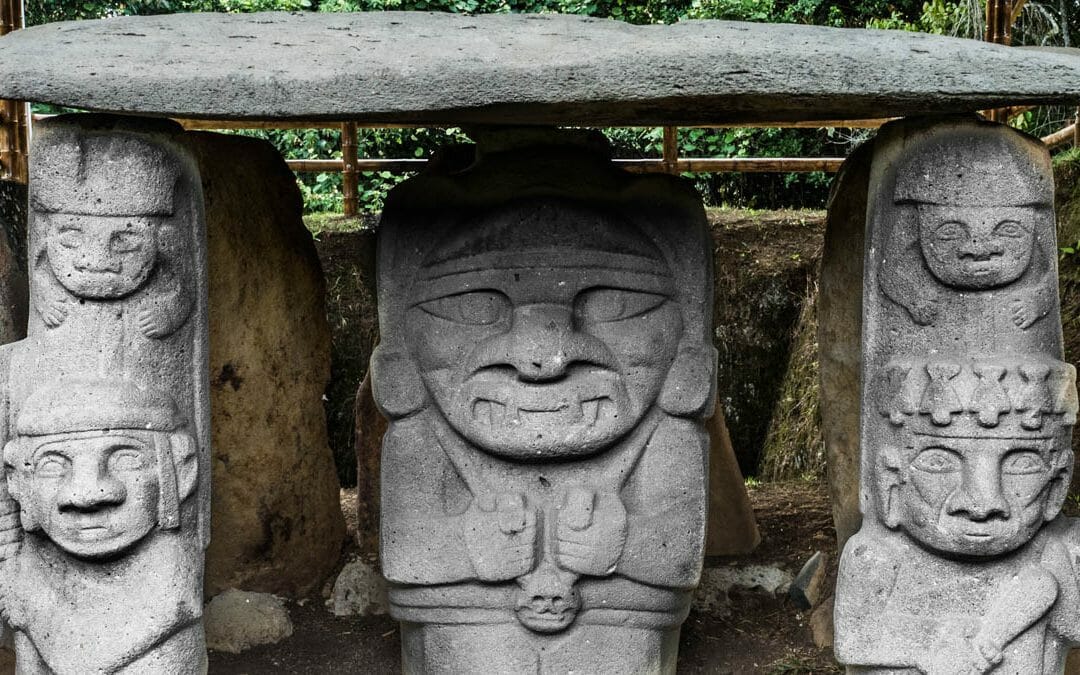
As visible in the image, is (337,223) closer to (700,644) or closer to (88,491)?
(700,644)

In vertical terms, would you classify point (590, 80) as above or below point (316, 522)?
above

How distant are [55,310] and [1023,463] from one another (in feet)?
8.03

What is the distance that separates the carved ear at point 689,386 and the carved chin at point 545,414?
117 millimetres

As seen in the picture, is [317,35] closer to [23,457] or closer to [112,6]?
[23,457]

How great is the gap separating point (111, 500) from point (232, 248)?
1.59 metres

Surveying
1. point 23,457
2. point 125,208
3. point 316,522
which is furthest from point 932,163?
point 316,522

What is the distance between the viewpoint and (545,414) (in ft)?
13.0

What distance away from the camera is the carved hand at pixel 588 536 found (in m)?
3.95

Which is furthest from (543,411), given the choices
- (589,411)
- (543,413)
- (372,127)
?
(372,127)

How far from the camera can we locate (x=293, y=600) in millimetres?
5129

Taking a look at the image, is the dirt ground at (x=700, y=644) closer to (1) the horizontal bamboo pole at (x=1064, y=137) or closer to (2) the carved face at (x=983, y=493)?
(2) the carved face at (x=983, y=493)

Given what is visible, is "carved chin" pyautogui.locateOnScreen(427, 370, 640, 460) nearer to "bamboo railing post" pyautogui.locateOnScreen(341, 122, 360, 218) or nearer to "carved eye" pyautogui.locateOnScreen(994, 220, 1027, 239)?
"carved eye" pyautogui.locateOnScreen(994, 220, 1027, 239)

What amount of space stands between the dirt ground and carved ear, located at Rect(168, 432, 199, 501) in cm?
135

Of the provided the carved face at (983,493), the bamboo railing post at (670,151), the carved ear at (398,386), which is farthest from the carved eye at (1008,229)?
the bamboo railing post at (670,151)
